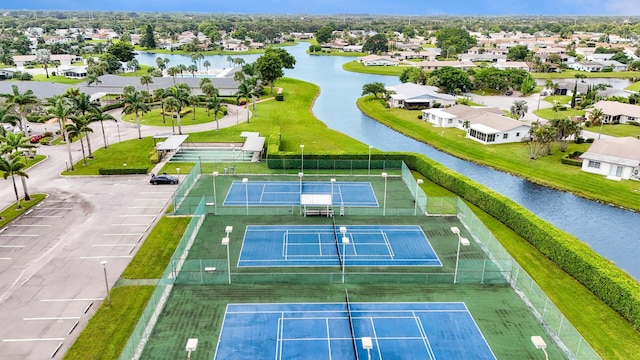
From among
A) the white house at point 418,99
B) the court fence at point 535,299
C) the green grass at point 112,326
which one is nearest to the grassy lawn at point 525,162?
the white house at point 418,99

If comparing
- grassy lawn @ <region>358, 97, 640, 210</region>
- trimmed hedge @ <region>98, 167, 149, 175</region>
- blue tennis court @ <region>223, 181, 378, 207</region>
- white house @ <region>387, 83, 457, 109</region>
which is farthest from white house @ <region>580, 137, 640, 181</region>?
trimmed hedge @ <region>98, 167, 149, 175</region>

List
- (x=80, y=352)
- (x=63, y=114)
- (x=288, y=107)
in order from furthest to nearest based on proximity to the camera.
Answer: (x=288, y=107)
(x=63, y=114)
(x=80, y=352)

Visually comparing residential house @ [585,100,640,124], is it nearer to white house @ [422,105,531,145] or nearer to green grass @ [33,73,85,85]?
white house @ [422,105,531,145]

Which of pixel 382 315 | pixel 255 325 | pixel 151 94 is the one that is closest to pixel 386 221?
pixel 382 315

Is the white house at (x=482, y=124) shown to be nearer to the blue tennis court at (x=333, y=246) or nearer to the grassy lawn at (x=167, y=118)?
the blue tennis court at (x=333, y=246)

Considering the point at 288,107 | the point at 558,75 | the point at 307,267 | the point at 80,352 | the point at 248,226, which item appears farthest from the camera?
the point at 558,75

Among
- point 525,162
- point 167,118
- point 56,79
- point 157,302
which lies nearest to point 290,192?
point 157,302

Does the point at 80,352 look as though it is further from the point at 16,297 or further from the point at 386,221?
the point at 386,221
